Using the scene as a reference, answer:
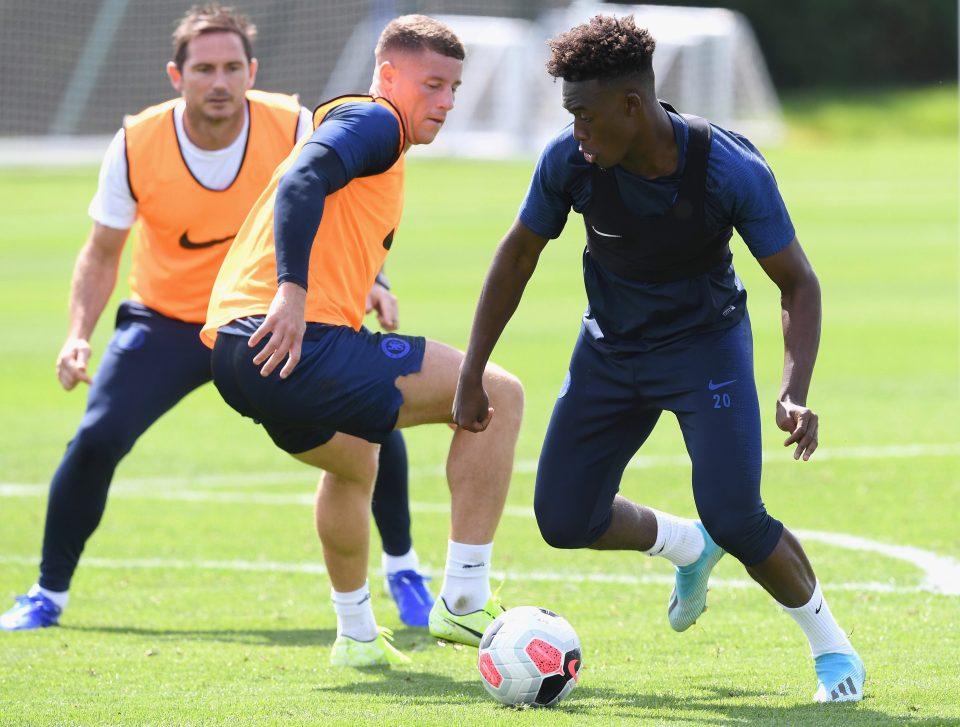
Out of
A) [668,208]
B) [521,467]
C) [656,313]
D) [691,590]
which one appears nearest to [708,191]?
[668,208]

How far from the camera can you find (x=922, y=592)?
654cm

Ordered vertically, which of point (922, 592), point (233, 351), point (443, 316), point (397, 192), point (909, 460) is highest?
point (397, 192)

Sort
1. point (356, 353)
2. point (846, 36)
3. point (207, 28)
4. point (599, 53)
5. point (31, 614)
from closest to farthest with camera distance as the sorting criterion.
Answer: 1. point (599, 53)
2. point (356, 353)
3. point (31, 614)
4. point (207, 28)
5. point (846, 36)

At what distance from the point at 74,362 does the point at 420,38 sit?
2.25m

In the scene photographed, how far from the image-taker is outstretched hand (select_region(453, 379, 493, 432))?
5.26 m

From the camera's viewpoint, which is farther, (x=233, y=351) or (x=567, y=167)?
(x=233, y=351)

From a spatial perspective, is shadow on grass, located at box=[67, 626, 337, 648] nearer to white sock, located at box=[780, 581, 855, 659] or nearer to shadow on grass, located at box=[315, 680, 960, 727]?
shadow on grass, located at box=[315, 680, 960, 727]

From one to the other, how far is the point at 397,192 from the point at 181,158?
168cm

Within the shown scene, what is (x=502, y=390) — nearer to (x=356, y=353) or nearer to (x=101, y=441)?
(x=356, y=353)

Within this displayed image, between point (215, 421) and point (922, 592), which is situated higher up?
point (922, 592)

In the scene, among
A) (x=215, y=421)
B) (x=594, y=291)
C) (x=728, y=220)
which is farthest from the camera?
(x=215, y=421)

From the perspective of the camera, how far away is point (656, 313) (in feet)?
17.0

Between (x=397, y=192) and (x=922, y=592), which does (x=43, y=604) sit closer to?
(x=397, y=192)

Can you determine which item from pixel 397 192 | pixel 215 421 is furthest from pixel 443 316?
pixel 397 192
